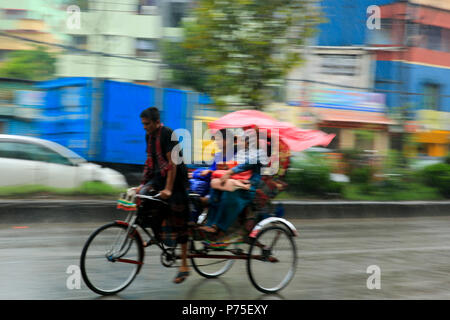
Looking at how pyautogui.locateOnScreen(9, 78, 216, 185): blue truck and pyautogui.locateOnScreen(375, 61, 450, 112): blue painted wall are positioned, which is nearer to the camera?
pyautogui.locateOnScreen(9, 78, 216, 185): blue truck

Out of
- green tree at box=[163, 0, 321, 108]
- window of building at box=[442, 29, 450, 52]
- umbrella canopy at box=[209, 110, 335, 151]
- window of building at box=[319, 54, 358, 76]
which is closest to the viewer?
umbrella canopy at box=[209, 110, 335, 151]

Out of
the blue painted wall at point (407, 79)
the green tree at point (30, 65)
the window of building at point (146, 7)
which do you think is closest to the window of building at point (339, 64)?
the blue painted wall at point (407, 79)

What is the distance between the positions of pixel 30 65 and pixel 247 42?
5.17 m

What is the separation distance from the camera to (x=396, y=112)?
641 inches

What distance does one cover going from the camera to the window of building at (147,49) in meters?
14.3

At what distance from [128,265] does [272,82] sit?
316 inches

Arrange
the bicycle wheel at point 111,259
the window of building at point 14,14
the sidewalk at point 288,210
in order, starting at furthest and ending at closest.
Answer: the window of building at point 14,14
the sidewalk at point 288,210
the bicycle wheel at point 111,259

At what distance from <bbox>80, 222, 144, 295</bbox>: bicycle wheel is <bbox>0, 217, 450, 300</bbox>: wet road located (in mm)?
137

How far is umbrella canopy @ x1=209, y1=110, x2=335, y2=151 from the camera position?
20.5ft

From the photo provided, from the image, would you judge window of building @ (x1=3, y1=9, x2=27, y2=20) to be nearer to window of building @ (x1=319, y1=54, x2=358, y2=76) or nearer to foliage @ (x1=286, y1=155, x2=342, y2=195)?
foliage @ (x1=286, y1=155, x2=342, y2=195)

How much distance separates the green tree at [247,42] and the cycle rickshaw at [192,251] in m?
6.29

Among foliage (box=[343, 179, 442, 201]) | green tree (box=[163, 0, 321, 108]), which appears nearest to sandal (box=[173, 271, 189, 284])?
green tree (box=[163, 0, 321, 108])

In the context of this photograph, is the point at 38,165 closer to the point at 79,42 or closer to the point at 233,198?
the point at 79,42

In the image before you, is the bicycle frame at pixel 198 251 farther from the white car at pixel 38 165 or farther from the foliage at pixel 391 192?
the foliage at pixel 391 192
